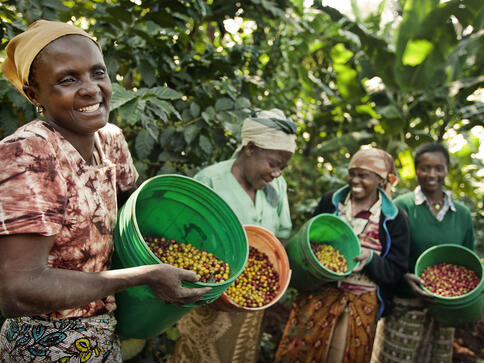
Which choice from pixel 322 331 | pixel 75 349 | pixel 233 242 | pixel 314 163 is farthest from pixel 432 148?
pixel 75 349

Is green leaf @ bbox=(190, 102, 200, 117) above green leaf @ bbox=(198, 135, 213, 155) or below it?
above

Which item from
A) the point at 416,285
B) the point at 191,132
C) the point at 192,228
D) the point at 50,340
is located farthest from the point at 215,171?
the point at 416,285

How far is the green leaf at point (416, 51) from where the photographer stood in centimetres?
500

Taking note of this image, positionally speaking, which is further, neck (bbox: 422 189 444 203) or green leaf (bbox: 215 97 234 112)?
neck (bbox: 422 189 444 203)

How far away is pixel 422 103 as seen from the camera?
5465mm

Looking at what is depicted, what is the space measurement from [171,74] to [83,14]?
603 millimetres

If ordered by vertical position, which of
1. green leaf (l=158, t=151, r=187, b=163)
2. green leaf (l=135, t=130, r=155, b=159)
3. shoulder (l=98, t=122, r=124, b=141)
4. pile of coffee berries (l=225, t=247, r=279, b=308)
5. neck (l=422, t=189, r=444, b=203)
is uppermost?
shoulder (l=98, t=122, r=124, b=141)

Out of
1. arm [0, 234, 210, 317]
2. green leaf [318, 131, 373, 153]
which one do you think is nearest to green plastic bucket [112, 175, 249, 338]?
arm [0, 234, 210, 317]

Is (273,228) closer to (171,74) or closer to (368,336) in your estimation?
(368,336)

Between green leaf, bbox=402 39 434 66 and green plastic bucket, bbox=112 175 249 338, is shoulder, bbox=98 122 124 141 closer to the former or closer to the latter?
green plastic bucket, bbox=112 175 249 338

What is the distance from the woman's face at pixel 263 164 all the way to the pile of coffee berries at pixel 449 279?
1293 mm

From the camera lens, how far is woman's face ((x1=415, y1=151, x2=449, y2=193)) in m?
2.84

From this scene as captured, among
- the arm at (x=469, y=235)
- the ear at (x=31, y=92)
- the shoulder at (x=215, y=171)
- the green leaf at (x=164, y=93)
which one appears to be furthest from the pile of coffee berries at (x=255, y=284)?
the arm at (x=469, y=235)

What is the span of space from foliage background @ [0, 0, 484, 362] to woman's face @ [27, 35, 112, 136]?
1.85 ft
